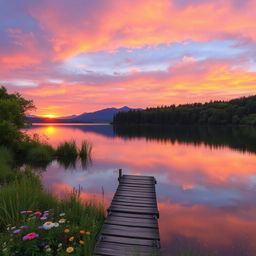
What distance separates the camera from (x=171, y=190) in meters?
14.4

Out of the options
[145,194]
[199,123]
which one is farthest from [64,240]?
[199,123]

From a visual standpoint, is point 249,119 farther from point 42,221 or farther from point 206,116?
point 42,221

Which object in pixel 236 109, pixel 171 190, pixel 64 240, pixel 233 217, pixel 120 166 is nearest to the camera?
pixel 64 240

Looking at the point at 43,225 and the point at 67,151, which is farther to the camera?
the point at 67,151

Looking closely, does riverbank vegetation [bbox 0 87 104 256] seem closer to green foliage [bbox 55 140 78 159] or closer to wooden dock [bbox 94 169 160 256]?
wooden dock [bbox 94 169 160 256]

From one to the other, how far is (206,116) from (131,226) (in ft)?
430

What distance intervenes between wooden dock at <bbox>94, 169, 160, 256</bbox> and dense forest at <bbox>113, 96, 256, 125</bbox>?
113711mm

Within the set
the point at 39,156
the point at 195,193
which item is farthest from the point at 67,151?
the point at 195,193

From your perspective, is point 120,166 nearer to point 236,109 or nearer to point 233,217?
point 233,217

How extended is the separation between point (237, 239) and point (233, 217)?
2280 mm

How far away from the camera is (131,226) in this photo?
23.5 feet

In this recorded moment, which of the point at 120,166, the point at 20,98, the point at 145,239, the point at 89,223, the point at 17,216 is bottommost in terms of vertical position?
the point at 120,166

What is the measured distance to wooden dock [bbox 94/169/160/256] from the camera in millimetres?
5688

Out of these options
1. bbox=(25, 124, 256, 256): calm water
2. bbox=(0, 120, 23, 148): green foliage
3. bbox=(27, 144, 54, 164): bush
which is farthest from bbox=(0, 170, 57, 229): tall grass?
bbox=(0, 120, 23, 148): green foliage
